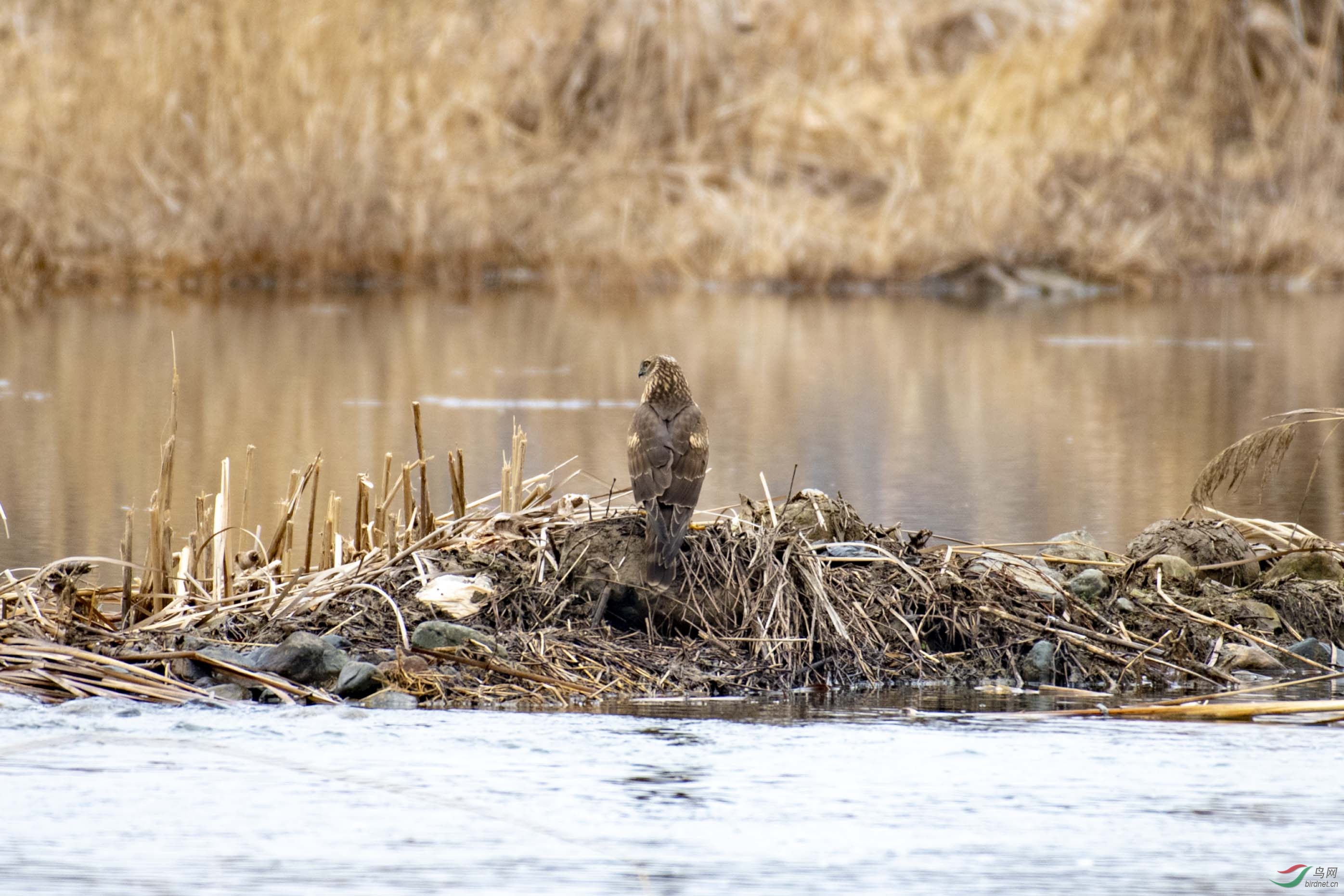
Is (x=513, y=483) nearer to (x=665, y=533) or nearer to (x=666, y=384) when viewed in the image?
(x=666, y=384)

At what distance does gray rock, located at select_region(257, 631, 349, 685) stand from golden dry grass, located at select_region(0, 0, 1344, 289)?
14.7 metres

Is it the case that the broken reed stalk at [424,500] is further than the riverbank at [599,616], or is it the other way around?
the broken reed stalk at [424,500]

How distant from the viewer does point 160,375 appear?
14.2m

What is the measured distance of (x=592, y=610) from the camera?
6102mm

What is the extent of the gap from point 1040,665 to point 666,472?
4.15ft

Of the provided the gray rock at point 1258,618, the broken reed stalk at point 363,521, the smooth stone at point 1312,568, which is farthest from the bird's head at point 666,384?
the smooth stone at point 1312,568

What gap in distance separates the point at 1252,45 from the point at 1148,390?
13.5 metres

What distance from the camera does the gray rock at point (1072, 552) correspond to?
6.91 m

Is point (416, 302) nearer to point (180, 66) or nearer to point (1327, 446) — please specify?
point (180, 66)

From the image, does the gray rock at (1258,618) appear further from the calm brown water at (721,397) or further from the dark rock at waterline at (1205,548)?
the calm brown water at (721,397)

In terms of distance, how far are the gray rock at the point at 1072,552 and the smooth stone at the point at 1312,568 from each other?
1.92ft

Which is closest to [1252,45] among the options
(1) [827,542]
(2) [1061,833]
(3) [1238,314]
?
(3) [1238,314]

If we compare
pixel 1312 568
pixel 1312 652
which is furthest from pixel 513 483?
pixel 1312 568

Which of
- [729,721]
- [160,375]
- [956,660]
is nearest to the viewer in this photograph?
[729,721]
